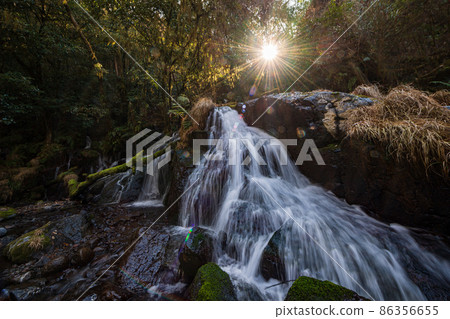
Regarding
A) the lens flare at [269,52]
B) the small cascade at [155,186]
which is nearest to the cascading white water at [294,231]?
the small cascade at [155,186]

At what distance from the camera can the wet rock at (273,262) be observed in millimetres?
2443

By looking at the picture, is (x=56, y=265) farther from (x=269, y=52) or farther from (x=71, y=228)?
(x=269, y=52)

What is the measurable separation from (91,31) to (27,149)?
734cm

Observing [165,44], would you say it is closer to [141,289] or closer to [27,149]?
[141,289]

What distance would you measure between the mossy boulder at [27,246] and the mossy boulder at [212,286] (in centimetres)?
354

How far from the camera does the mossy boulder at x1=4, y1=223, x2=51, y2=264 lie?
3.04 metres

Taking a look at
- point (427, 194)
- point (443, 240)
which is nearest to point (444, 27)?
point (427, 194)

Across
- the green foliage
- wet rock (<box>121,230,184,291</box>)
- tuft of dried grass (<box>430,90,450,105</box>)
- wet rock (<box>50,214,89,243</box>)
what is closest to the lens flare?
tuft of dried grass (<box>430,90,450,105</box>)

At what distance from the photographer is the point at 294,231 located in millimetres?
2816

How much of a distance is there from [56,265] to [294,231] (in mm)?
4209

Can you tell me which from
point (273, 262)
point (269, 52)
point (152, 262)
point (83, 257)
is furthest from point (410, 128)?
point (269, 52)

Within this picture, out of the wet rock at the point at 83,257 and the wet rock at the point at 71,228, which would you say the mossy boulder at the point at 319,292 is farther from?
the wet rock at the point at 71,228

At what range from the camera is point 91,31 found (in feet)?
29.2

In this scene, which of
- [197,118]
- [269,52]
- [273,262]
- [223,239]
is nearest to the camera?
[273,262]
